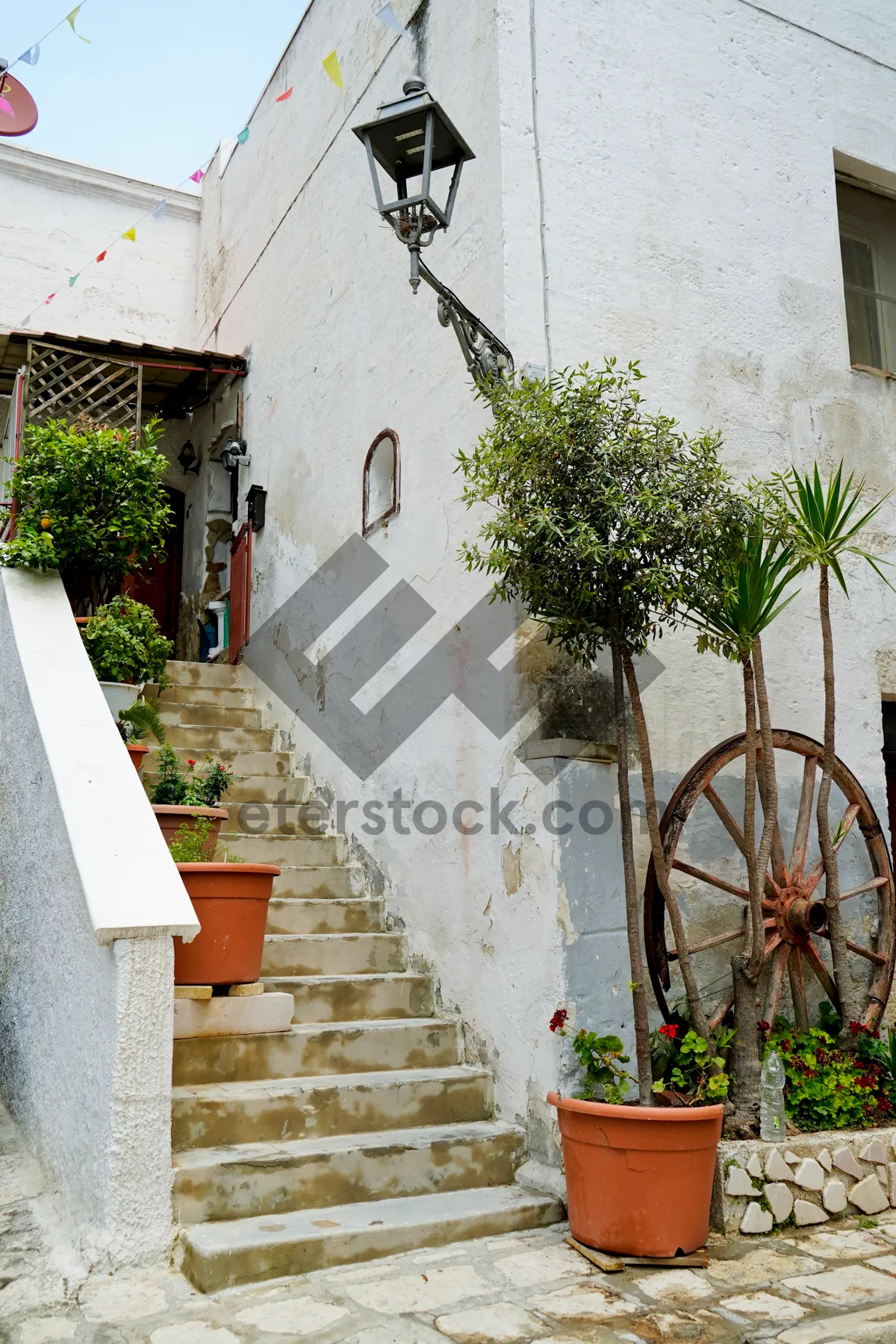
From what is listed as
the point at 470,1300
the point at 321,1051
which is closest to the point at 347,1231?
the point at 470,1300

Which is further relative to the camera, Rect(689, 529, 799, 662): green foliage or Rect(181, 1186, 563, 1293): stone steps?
Rect(689, 529, 799, 662): green foliage

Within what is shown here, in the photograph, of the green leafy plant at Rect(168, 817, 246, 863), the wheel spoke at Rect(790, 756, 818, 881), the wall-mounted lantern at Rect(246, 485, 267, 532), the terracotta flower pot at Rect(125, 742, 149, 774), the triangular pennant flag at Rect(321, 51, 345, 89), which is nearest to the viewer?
the green leafy plant at Rect(168, 817, 246, 863)

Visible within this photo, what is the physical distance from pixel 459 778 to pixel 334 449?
2339 millimetres

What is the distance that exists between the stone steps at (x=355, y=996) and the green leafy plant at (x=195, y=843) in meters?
0.52

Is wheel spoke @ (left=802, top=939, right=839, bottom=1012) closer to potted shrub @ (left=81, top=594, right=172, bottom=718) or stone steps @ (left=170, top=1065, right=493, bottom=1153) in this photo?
stone steps @ (left=170, top=1065, right=493, bottom=1153)

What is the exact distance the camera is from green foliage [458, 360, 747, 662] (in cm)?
330

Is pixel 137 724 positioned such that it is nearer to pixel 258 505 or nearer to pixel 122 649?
pixel 122 649

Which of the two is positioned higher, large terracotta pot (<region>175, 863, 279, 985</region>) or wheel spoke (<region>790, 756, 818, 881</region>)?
wheel spoke (<region>790, 756, 818, 881</region>)

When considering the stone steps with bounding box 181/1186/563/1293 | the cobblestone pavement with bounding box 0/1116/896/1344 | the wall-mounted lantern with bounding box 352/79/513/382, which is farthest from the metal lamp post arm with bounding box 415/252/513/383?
the cobblestone pavement with bounding box 0/1116/896/1344

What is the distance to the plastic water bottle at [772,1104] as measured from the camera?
3.44 metres

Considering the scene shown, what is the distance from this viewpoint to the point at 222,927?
3549 mm

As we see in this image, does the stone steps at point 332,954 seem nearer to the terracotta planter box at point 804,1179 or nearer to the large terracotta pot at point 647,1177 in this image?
the large terracotta pot at point 647,1177

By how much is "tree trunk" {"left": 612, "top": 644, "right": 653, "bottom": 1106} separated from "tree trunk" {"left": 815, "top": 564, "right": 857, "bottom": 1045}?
85 cm

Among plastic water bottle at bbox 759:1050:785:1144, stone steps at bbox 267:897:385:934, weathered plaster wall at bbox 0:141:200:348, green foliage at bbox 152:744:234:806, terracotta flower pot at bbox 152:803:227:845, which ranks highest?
weathered plaster wall at bbox 0:141:200:348
